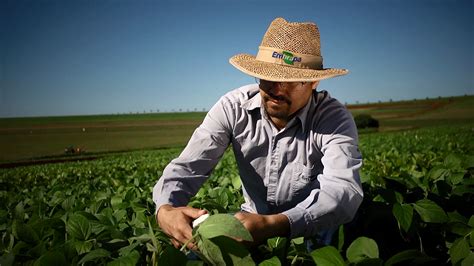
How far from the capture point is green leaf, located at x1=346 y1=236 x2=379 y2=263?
4.00 ft

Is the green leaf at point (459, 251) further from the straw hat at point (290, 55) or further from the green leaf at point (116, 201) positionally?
the green leaf at point (116, 201)

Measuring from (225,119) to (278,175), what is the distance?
45cm

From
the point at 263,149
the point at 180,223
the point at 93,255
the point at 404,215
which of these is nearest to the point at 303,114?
the point at 263,149

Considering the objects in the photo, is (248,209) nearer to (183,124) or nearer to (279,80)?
(279,80)

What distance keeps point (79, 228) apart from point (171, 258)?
24.7 inches

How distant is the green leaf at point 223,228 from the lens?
0.96 meters

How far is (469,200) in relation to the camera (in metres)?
2.30

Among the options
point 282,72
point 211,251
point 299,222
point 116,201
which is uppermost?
point 282,72

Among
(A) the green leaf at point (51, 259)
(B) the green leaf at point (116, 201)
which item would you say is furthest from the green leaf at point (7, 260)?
(B) the green leaf at point (116, 201)

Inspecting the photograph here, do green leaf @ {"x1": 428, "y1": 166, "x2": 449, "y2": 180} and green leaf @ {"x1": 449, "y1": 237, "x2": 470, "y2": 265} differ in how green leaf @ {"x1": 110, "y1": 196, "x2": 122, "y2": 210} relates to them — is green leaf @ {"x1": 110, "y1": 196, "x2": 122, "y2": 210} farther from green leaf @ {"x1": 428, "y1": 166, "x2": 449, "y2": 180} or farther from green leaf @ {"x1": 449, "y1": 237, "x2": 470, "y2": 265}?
green leaf @ {"x1": 428, "y1": 166, "x2": 449, "y2": 180}

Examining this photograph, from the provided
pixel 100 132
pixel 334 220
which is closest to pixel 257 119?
pixel 334 220

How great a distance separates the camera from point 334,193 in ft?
5.21

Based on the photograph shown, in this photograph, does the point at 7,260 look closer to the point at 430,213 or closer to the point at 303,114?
the point at 303,114

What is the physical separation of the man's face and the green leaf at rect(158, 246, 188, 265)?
3.70 feet
